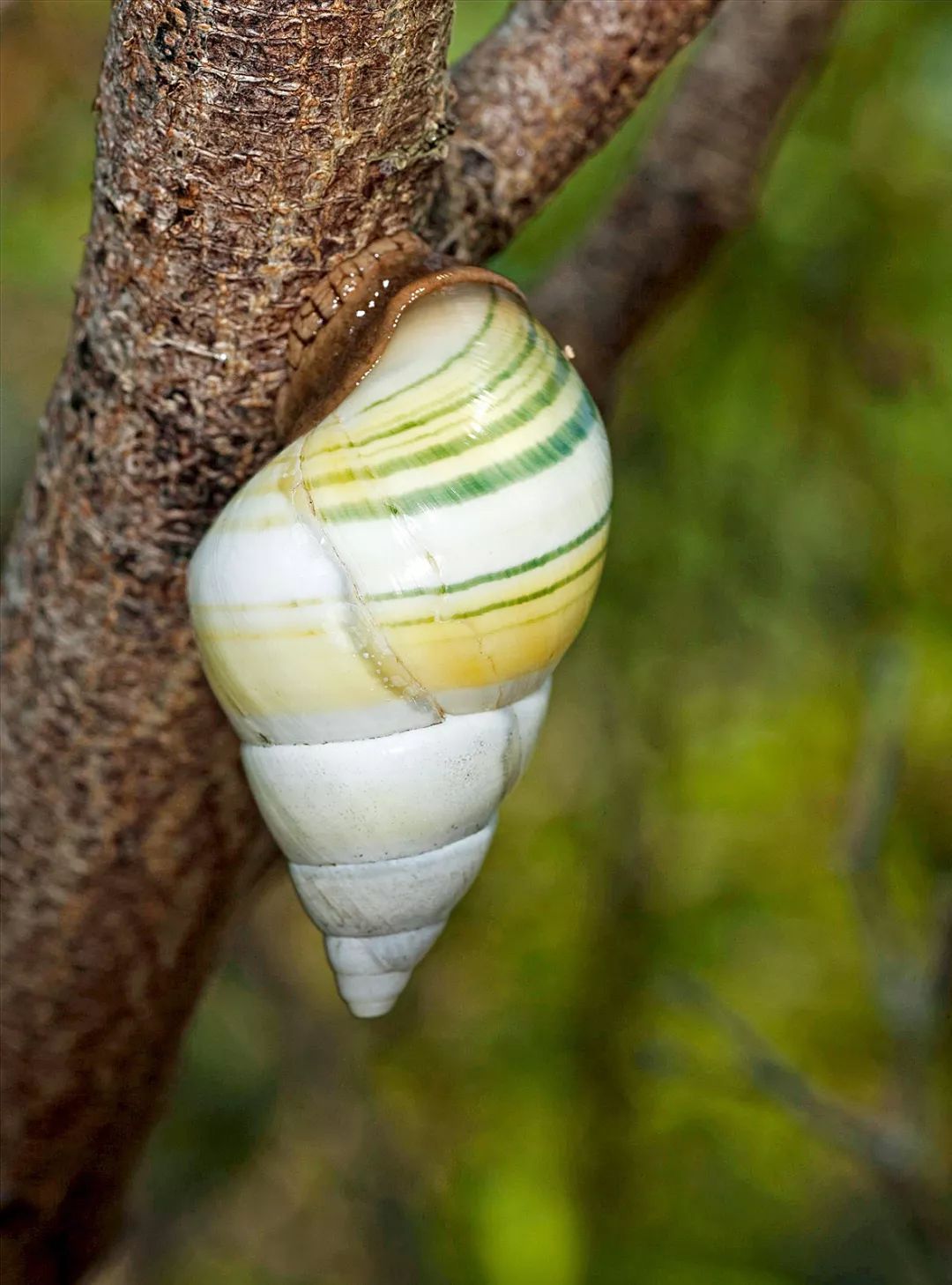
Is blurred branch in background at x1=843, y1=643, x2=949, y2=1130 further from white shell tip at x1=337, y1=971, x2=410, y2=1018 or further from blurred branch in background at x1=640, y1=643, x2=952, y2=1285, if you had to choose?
white shell tip at x1=337, y1=971, x2=410, y2=1018

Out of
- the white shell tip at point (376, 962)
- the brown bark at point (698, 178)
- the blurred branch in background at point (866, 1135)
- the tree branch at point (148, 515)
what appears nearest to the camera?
the tree branch at point (148, 515)

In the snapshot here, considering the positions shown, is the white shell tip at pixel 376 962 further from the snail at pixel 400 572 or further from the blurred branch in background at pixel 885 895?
the blurred branch in background at pixel 885 895

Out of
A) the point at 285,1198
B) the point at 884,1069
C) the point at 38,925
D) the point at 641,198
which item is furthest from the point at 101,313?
the point at 285,1198

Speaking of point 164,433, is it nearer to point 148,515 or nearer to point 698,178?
point 148,515

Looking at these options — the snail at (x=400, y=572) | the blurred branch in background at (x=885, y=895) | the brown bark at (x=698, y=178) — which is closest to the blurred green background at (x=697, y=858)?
the blurred branch in background at (x=885, y=895)

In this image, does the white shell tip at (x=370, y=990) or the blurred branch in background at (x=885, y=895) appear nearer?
the white shell tip at (x=370, y=990)

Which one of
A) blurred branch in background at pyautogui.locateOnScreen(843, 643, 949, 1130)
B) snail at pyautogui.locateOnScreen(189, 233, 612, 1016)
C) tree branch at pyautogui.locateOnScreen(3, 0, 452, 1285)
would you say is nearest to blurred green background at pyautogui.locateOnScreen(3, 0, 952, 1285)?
blurred branch in background at pyautogui.locateOnScreen(843, 643, 949, 1130)

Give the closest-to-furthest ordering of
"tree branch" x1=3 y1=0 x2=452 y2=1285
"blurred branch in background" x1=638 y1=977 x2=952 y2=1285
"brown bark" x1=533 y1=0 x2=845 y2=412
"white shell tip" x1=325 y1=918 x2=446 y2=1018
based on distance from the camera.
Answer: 1. "tree branch" x1=3 y1=0 x2=452 y2=1285
2. "white shell tip" x1=325 y1=918 x2=446 y2=1018
3. "brown bark" x1=533 y1=0 x2=845 y2=412
4. "blurred branch in background" x1=638 y1=977 x2=952 y2=1285
